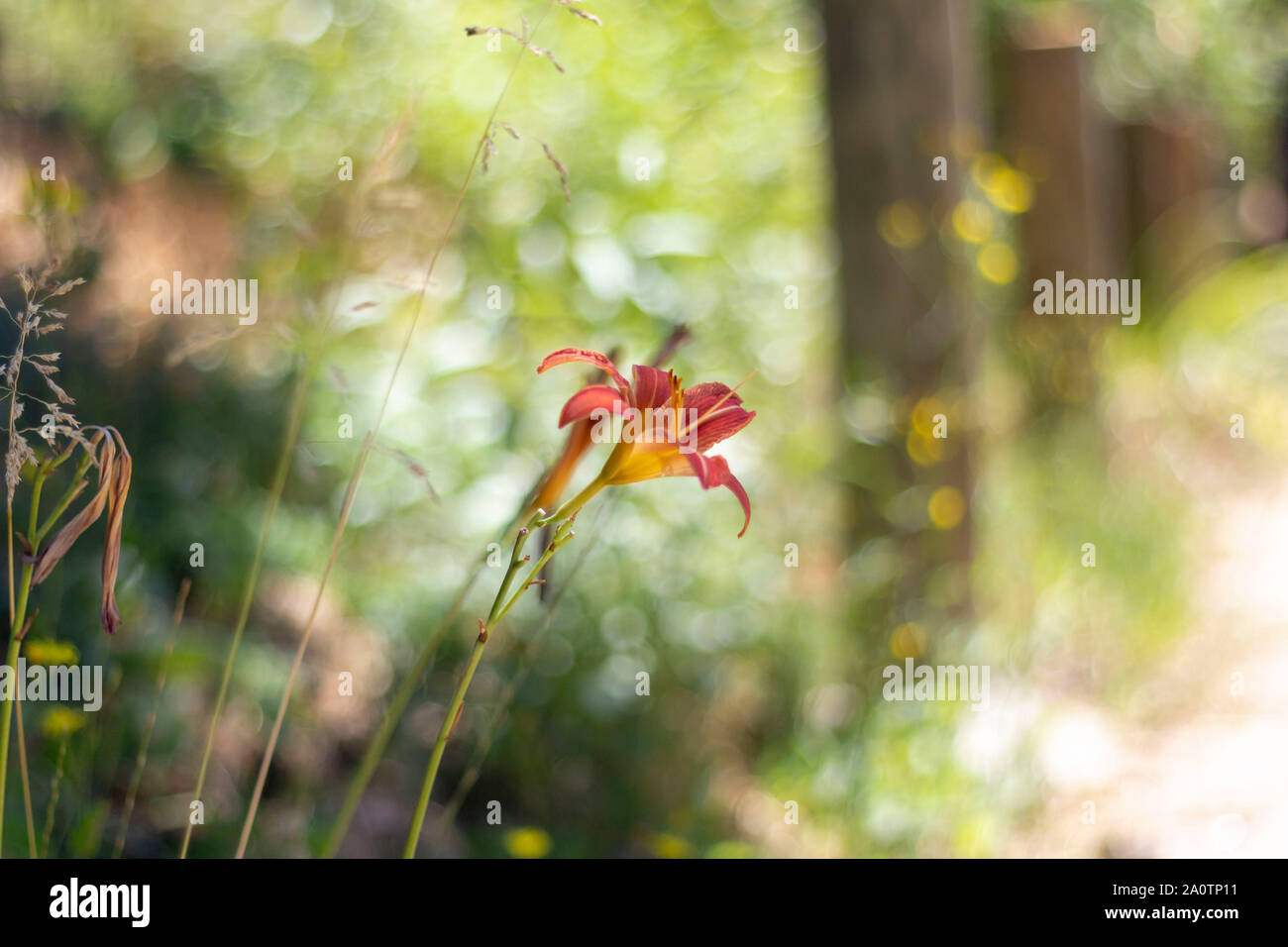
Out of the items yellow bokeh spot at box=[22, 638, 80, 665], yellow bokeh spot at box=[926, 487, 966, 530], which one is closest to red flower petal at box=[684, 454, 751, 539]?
yellow bokeh spot at box=[22, 638, 80, 665]

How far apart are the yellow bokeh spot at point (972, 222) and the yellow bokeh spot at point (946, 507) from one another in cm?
55

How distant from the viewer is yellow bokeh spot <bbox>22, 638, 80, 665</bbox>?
1061 millimetres

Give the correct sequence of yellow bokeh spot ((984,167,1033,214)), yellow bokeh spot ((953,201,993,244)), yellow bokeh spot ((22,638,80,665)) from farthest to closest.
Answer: yellow bokeh spot ((953,201,993,244)) → yellow bokeh spot ((984,167,1033,214)) → yellow bokeh spot ((22,638,80,665))

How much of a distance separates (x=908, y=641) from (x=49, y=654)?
151cm

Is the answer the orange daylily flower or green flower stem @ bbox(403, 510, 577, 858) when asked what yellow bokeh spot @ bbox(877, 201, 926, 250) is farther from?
green flower stem @ bbox(403, 510, 577, 858)

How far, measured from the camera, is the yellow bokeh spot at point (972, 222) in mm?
1992

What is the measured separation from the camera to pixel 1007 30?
4230 mm

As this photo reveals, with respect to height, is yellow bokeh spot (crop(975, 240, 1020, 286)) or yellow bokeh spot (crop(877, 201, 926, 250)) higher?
yellow bokeh spot (crop(877, 201, 926, 250))

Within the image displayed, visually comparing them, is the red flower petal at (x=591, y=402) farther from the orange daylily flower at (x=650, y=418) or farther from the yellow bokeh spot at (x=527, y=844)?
the yellow bokeh spot at (x=527, y=844)

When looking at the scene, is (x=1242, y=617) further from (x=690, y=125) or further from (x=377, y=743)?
(x=377, y=743)

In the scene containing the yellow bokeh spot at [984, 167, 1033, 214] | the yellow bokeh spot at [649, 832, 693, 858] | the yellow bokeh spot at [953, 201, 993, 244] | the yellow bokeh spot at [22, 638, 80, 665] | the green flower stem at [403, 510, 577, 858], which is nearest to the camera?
the green flower stem at [403, 510, 577, 858]

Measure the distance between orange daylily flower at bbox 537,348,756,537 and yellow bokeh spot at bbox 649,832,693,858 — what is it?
992 mm

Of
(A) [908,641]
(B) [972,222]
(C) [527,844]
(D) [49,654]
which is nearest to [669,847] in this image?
(C) [527,844]

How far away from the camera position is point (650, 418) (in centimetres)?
62
